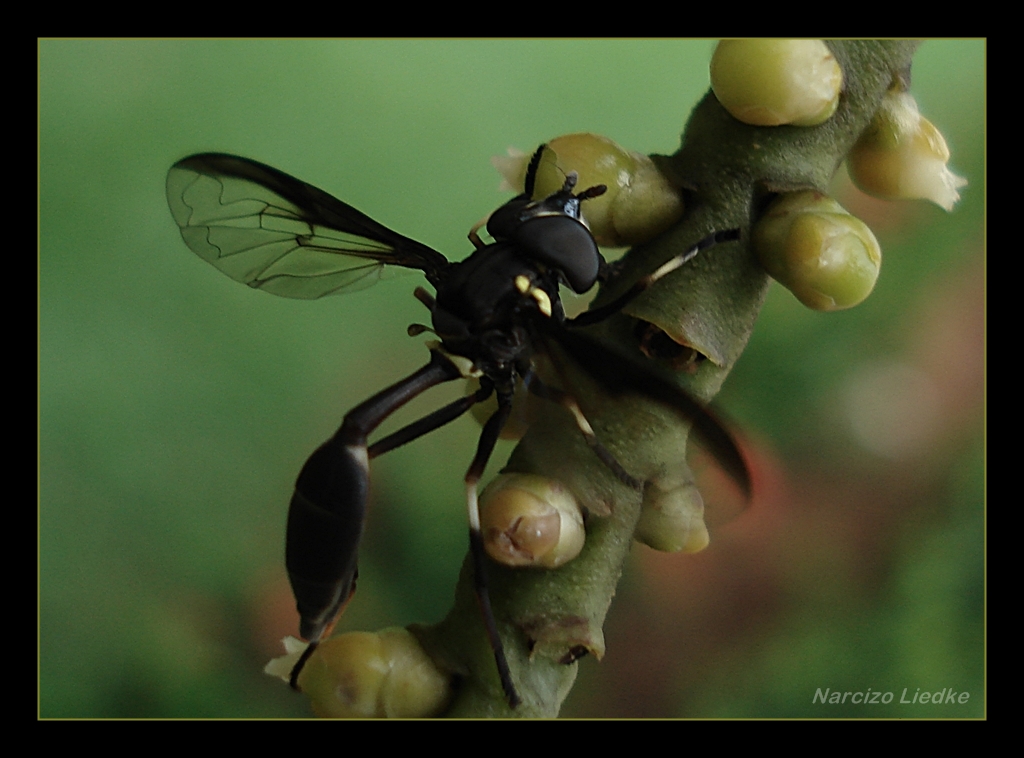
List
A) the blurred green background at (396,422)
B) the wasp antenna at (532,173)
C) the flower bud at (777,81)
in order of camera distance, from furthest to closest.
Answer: the blurred green background at (396,422) < the wasp antenna at (532,173) < the flower bud at (777,81)

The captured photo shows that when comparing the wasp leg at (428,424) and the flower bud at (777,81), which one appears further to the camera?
the wasp leg at (428,424)

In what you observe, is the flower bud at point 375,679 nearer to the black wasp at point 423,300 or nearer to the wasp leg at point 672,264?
the black wasp at point 423,300

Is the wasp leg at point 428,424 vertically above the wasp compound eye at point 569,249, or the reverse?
the wasp compound eye at point 569,249

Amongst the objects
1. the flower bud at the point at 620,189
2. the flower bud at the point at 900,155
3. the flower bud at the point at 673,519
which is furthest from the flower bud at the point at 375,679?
the flower bud at the point at 900,155

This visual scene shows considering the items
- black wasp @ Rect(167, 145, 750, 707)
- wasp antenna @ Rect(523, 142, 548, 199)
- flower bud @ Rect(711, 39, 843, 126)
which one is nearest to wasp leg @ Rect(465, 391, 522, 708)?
black wasp @ Rect(167, 145, 750, 707)

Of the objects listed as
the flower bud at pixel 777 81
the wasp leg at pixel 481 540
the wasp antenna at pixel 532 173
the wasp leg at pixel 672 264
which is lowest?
the wasp leg at pixel 481 540
